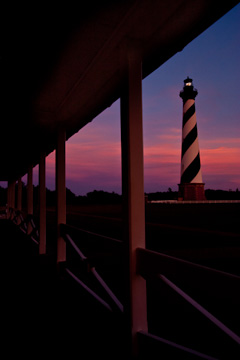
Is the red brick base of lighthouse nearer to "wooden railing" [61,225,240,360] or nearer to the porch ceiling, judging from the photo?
the porch ceiling

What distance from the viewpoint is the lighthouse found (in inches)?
839

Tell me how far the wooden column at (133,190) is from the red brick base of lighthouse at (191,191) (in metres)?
20.3

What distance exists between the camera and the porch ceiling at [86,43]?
1.43m

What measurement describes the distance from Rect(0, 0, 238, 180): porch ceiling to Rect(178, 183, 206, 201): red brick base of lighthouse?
19.5 meters

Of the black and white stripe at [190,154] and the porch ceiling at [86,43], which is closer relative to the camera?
the porch ceiling at [86,43]

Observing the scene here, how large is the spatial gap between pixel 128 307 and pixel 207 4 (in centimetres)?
182

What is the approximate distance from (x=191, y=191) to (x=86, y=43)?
68.3 ft

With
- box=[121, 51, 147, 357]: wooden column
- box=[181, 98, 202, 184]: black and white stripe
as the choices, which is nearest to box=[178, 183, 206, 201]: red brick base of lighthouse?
box=[181, 98, 202, 184]: black and white stripe

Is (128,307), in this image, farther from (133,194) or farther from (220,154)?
(220,154)

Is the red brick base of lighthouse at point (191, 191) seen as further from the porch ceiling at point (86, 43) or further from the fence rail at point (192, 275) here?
the fence rail at point (192, 275)

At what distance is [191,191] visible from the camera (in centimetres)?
2167

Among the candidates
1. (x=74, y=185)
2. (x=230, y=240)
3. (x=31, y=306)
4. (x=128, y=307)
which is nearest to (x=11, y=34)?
(x=128, y=307)

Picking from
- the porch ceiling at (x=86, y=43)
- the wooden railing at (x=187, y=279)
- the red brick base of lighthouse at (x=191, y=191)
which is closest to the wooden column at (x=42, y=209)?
the porch ceiling at (x=86, y=43)

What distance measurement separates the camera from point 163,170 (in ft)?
189
